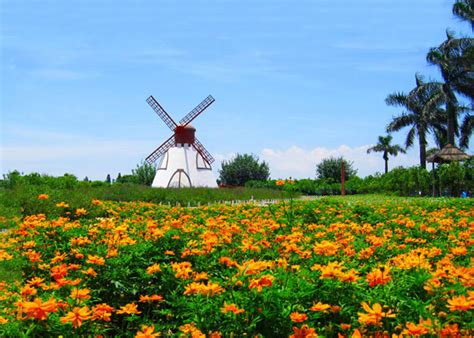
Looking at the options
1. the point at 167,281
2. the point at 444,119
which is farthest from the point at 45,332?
the point at 444,119

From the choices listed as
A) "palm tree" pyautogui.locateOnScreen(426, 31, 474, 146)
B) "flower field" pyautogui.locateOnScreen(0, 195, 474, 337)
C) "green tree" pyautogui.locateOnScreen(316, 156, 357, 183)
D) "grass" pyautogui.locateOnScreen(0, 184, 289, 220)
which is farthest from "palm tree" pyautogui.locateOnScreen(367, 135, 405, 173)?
"flower field" pyautogui.locateOnScreen(0, 195, 474, 337)

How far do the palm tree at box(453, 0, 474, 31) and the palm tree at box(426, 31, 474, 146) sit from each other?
1.82 m

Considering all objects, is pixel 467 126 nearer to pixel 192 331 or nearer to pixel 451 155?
pixel 451 155

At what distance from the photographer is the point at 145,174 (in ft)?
154

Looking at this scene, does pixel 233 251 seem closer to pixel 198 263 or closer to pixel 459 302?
pixel 198 263

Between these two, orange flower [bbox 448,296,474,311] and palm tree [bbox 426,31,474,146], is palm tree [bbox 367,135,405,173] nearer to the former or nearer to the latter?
palm tree [bbox 426,31,474,146]

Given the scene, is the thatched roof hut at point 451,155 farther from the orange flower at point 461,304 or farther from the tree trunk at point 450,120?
the orange flower at point 461,304

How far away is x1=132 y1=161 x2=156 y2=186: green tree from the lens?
46781mm

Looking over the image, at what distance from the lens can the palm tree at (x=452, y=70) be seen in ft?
118

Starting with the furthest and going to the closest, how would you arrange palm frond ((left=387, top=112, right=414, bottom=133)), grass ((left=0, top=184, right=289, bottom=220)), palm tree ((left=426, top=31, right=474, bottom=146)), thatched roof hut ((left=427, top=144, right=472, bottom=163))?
palm frond ((left=387, top=112, right=414, bottom=133)), thatched roof hut ((left=427, top=144, right=472, bottom=163)), palm tree ((left=426, top=31, right=474, bottom=146)), grass ((left=0, top=184, right=289, bottom=220))

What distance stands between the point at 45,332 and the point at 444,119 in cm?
4495

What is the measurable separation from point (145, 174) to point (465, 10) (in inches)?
1171

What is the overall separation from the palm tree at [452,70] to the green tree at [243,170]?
20207 millimetres

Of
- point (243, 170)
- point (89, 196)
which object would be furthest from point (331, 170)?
point (89, 196)
